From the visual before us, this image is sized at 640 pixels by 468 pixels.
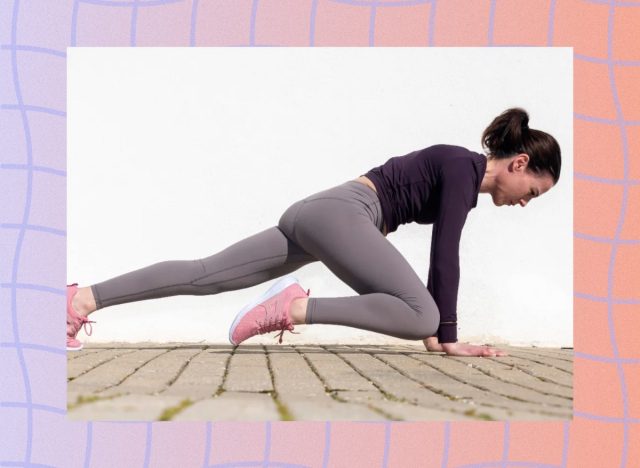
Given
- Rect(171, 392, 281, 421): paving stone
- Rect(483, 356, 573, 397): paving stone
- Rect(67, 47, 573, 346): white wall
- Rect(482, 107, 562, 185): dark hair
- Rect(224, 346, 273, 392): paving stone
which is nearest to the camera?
Rect(171, 392, 281, 421): paving stone

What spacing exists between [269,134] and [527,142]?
1.09 meters

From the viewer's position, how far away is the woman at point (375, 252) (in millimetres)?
3324

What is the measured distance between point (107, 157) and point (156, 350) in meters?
0.87

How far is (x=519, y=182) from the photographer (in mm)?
3469

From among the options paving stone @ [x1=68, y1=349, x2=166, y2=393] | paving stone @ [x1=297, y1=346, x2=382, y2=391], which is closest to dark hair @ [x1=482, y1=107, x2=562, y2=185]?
paving stone @ [x1=297, y1=346, x2=382, y2=391]

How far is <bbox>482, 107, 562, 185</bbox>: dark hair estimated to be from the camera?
342cm

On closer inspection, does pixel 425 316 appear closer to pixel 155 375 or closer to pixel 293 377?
pixel 293 377

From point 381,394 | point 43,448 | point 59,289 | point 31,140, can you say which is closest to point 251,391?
point 381,394

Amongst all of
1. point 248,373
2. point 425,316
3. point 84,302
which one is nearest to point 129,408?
point 248,373

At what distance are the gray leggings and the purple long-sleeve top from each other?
0.07 m

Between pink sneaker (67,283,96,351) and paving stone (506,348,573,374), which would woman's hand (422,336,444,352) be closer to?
paving stone (506,348,573,374)

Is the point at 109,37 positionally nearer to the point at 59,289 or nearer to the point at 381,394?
the point at 59,289

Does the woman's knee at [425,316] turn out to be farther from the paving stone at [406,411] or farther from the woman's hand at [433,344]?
the paving stone at [406,411]

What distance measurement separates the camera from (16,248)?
3.11 metres
